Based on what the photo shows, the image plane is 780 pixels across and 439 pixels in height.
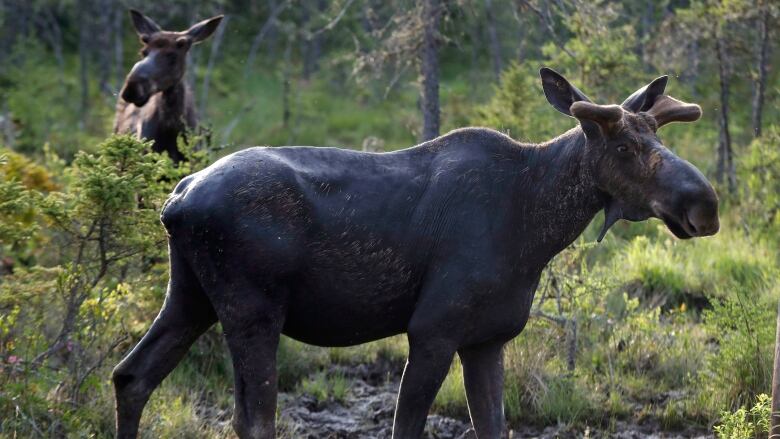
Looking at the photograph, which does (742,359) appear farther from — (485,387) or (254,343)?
(254,343)

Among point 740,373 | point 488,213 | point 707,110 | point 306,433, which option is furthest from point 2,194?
point 707,110

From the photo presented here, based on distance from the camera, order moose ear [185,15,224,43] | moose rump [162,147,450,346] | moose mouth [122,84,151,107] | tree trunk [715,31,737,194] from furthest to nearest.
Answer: tree trunk [715,31,737,194] → moose ear [185,15,224,43] → moose mouth [122,84,151,107] → moose rump [162,147,450,346]

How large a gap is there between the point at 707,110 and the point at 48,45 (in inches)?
679

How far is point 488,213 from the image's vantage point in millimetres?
5707

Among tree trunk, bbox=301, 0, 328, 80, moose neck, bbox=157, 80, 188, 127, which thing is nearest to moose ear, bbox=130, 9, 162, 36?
moose neck, bbox=157, 80, 188, 127

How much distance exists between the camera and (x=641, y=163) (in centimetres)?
534

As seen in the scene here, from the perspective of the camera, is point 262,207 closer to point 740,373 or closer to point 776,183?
point 740,373

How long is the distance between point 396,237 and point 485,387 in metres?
1.08

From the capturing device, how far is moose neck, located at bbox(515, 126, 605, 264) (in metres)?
→ 5.68

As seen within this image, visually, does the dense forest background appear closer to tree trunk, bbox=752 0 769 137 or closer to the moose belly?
tree trunk, bbox=752 0 769 137

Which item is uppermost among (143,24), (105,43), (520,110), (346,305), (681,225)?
(105,43)

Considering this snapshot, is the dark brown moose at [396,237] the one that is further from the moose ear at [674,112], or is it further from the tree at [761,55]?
the tree at [761,55]

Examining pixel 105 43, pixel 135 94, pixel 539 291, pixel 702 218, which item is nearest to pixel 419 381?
pixel 702 218

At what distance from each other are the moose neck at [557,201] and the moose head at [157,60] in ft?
17.7
